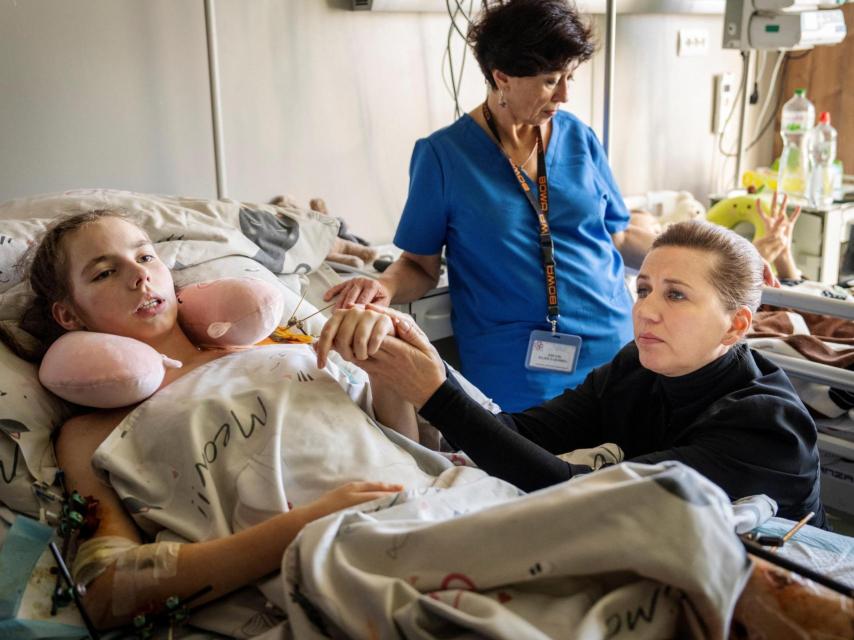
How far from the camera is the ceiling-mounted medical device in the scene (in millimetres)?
3254

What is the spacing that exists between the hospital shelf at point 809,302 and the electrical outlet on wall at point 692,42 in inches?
83.1

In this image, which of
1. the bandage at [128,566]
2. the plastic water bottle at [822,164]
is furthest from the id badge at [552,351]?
the plastic water bottle at [822,164]

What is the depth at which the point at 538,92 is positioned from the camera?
208 cm

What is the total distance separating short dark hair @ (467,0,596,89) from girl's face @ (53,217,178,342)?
102cm

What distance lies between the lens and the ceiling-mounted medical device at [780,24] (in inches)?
128

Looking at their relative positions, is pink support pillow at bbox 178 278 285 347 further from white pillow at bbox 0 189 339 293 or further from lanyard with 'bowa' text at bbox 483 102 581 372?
lanyard with 'bowa' text at bbox 483 102 581 372

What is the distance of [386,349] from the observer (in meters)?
1.40

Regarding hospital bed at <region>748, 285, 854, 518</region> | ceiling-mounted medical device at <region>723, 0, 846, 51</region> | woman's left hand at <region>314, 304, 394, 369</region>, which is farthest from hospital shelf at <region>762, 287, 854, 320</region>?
ceiling-mounted medical device at <region>723, 0, 846, 51</region>

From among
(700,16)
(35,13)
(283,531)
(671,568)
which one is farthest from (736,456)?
(700,16)

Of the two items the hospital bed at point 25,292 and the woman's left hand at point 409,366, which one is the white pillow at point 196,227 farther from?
the woman's left hand at point 409,366

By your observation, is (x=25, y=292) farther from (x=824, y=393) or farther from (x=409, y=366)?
(x=824, y=393)

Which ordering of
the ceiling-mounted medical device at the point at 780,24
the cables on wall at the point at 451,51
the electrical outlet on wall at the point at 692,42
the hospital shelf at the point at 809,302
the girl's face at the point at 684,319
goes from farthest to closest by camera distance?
the electrical outlet on wall at the point at 692,42 → the ceiling-mounted medical device at the point at 780,24 → the cables on wall at the point at 451,51 → the hospital shelf at the point at 809,302 → the girl's face at the point at 684,319

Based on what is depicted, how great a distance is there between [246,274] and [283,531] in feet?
2.70

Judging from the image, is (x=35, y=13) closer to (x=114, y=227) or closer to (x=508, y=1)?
(x=114, y=227)
